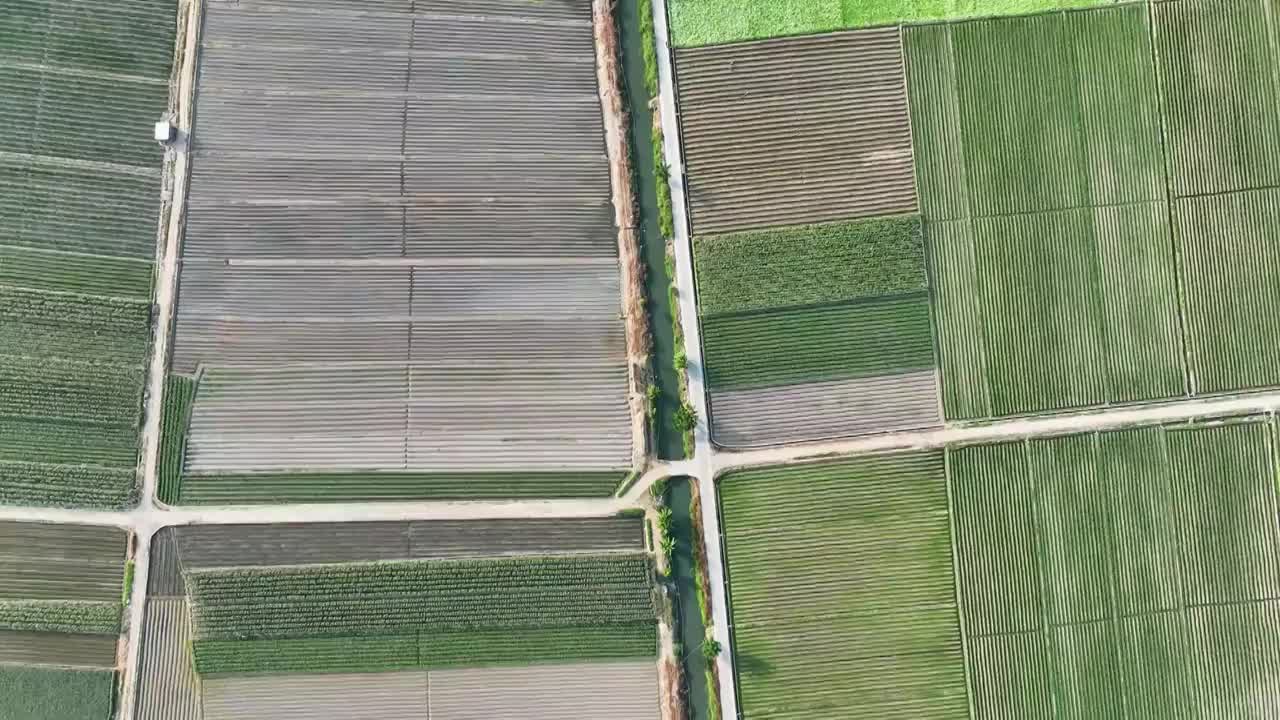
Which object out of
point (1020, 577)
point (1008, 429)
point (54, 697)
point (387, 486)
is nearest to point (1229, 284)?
point (1008, 429)

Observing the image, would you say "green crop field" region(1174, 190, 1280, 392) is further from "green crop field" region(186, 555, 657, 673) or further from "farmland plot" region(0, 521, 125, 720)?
"farmland plot" region(0, 521, 125, 720)

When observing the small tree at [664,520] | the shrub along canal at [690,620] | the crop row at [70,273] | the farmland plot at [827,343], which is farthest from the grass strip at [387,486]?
the crop row at [70,273]

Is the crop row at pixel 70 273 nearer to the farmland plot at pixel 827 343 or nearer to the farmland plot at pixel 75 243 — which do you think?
the farmland plot at pixel 75 243

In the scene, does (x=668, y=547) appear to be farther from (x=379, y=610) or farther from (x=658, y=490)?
(x=379, y=610)

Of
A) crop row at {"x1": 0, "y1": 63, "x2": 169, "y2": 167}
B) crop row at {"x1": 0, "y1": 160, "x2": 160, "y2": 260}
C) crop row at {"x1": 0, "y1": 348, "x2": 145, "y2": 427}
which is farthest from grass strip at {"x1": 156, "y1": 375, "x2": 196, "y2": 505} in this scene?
crop row at {"x1": 0, "y1": 63, "x2": 169, "y2": 167}

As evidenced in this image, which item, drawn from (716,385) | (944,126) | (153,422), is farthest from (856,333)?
(153,422)
